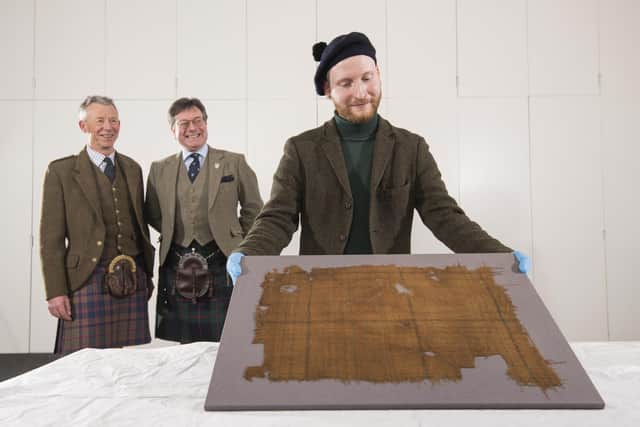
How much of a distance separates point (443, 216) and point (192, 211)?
134 centimetres

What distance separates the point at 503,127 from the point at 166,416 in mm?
3624

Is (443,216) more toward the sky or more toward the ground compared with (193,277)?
more toward the sky

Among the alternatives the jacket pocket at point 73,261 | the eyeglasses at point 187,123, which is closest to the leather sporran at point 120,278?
the jacket pocket at point 73,261

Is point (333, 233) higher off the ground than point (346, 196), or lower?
lower

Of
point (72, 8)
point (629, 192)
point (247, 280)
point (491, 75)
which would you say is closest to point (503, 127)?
point (491, 75)

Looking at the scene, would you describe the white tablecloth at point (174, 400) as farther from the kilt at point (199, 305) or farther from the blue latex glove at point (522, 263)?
the kilt at point (199, 305)

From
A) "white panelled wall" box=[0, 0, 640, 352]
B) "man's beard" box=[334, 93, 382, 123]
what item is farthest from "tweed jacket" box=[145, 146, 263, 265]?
"white panelled wall" box=[0, 0, 640, 352]

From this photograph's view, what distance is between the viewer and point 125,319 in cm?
246

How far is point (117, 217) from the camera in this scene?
244 centimetres

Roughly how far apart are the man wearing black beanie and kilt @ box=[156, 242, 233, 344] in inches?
37.4

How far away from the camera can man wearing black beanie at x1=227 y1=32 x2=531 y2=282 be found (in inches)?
63.5

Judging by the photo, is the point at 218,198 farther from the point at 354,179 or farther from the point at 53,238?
the point at 354,179

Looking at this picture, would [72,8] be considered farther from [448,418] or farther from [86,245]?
[448,418]

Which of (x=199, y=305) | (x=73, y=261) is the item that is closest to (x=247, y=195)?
(x=199, y=305)
